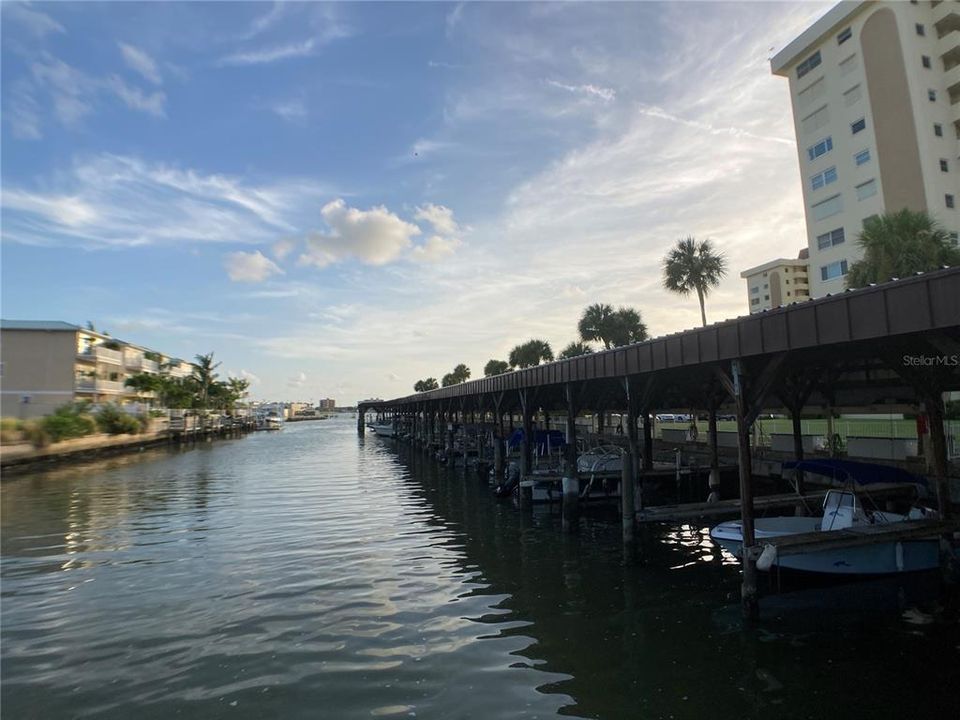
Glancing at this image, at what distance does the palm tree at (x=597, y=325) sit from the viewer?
52406mm

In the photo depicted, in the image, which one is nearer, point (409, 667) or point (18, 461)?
point (409, 667)

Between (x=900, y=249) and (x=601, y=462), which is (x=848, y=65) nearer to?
(x=900, y=249)

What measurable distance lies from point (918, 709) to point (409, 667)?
22.8ft

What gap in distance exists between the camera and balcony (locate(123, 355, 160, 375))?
78688 millimetres

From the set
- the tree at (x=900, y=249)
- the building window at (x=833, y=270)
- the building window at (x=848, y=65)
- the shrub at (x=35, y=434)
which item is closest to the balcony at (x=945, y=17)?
the building window at (x=848, y=65)

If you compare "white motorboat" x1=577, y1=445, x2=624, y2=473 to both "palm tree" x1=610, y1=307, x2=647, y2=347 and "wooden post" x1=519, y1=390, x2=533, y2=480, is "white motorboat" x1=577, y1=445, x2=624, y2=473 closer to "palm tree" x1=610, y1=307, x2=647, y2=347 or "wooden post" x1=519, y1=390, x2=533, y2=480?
"wooden post" x1=519, y1=390, x2=533, y2=480

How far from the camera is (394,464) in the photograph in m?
43.7

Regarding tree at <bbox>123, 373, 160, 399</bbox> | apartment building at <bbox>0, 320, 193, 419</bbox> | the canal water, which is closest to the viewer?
the canal water

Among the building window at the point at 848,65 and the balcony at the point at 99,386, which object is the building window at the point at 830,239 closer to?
the building window at the point at 848,65

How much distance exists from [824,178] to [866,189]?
448cm

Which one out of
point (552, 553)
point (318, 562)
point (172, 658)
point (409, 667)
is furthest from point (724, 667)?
point (318, 562)

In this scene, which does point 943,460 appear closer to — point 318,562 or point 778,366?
point 778,366

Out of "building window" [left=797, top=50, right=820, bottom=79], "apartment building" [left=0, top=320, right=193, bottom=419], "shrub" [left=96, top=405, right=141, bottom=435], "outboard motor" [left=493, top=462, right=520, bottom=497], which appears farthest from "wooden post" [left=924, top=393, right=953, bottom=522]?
"apartment building" [left=0, top=320, right=193, bottom=419]

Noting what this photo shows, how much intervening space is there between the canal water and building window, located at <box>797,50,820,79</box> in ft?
166
